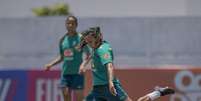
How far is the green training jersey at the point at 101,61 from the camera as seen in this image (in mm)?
10383

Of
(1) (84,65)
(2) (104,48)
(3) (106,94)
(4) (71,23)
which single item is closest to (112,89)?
(3) (106,94)

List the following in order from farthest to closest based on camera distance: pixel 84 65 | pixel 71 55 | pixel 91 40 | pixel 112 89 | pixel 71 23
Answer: pixel 71 55, pixel 71 23, pixel 84 65, pixel 91 40, pixel 112 89

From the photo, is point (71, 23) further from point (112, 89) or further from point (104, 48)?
point (112, 89)

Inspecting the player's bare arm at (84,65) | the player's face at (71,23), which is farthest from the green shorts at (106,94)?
the player's face at (71,23)

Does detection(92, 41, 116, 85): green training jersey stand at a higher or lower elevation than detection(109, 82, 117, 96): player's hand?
higher

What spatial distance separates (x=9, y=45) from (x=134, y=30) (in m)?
4.70

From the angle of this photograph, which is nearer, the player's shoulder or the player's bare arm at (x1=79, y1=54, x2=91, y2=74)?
the player's shoulder

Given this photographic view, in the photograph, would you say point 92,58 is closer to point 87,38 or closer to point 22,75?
point 87,38

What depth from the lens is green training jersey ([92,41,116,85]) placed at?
10.4m

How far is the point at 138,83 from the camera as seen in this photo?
44.5 feet

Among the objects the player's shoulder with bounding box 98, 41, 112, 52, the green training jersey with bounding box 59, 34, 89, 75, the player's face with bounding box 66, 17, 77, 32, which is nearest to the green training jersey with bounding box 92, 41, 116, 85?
the player's shoulder with bounding box 98, 41, 112, 52

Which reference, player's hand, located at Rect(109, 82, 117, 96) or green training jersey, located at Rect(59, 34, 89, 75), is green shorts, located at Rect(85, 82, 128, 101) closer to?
player's hand, located at Rect(109, 82, 117, 96)

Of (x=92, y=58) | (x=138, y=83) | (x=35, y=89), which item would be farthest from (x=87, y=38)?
(x=35, y=89)

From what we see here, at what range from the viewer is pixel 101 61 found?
1045cm
